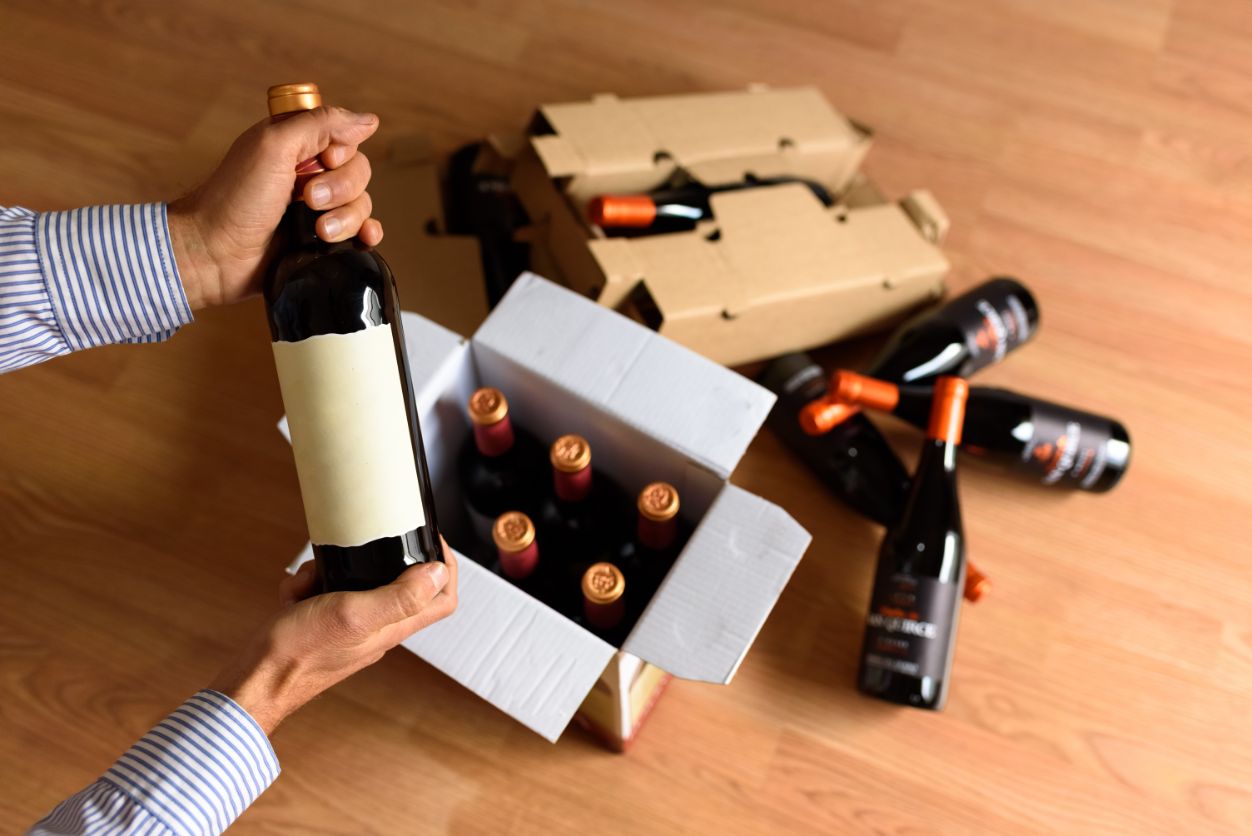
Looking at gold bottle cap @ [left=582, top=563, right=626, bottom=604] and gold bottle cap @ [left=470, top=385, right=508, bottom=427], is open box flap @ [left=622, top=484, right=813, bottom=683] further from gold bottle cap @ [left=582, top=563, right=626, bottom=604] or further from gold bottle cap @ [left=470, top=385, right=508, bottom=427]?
gold bottle cap @ [left=470, top=385, right=508, bottom=427]

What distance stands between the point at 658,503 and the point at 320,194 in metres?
0.31

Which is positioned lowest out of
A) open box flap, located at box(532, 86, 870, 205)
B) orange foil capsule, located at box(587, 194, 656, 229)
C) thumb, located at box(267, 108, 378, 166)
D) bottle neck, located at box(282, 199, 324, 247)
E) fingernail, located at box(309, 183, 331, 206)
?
orange foil capsule, located at box(587, 194, 656, 229)

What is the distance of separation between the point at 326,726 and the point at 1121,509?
0.83 meters

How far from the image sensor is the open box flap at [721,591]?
24.3 inches

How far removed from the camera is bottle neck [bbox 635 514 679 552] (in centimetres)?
69

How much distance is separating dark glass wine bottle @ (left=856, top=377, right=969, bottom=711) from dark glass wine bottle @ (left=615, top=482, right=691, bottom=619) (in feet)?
0.68

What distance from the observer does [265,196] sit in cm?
64

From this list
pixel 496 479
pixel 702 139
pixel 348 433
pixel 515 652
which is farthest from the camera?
pixel 702 139

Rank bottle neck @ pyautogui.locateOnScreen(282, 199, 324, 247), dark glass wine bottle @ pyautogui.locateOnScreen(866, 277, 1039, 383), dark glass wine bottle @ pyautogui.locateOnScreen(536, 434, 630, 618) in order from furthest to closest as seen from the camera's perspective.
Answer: dark glass wine bottle @ pyautogui.locateOnScreen(866, 277, 1039, 383) < dark glass wine bottle @ pyautogui.locateOnScreen(536, 434, 630, 618) < bottle neck @ pyautogui.locateOnScreen(282, 199, 324, 247)

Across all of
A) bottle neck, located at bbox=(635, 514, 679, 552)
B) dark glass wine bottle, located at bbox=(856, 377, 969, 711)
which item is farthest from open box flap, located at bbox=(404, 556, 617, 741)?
dark glass wine bottle, located at bbox=(856, 377, 969, 711)

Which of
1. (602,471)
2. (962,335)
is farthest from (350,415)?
(962,335)

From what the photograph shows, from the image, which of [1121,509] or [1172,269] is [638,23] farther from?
[1121,509]

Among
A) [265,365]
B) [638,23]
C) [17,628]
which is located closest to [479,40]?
[638,23]

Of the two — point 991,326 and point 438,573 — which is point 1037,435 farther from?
point 438,573
